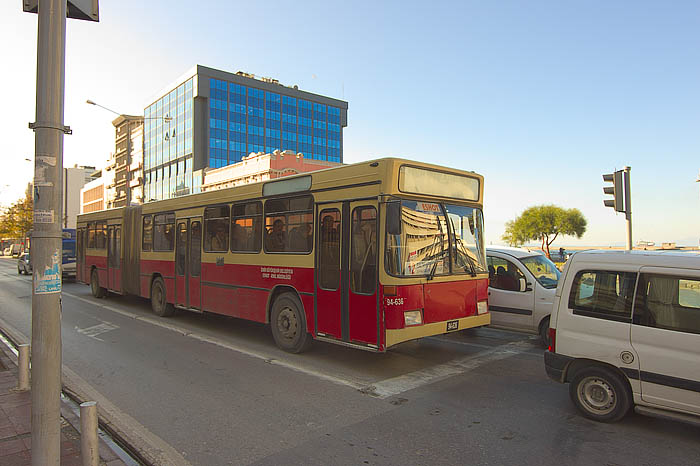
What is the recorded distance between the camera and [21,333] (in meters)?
10.9

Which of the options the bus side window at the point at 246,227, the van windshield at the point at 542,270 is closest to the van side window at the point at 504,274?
the van windshield at the point at 542,270

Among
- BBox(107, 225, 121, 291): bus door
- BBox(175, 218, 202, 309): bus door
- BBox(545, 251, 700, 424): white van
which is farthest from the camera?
BBox(107, 225, 121, 291): bus door

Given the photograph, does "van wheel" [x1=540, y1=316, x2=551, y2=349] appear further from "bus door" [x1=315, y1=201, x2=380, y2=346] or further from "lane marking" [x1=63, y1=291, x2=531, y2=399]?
"bus door" [x1=315, y1=201, x2=380, y2=346]

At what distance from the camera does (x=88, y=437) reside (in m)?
3.99

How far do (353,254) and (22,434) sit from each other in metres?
4.57

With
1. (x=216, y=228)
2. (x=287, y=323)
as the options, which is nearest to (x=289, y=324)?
(x=287, y=323)

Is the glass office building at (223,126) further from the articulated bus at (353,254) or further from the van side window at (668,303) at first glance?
the van side window at (668,303)

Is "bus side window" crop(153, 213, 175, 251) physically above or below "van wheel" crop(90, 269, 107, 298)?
above

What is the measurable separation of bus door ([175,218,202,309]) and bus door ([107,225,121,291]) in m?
4.38

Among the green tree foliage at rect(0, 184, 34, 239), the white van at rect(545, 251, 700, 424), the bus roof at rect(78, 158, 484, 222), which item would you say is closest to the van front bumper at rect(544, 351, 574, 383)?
the white van at rect(545, 251, 700, 424)

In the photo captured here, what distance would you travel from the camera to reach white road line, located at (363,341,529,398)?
6.41 m

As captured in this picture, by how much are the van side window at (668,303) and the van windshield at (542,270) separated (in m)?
4.26

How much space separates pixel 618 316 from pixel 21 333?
39.7 feet

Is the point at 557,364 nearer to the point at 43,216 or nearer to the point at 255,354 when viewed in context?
the point at 255,354
